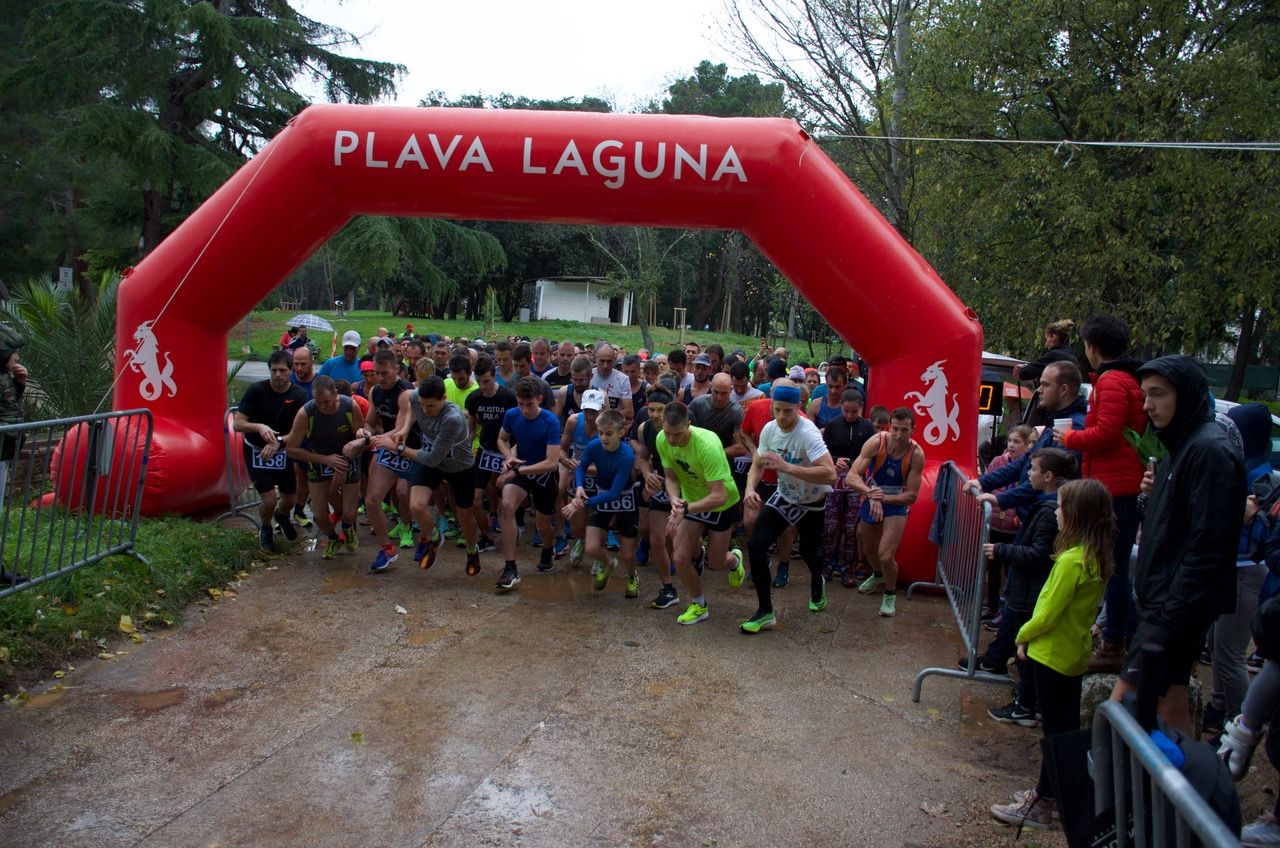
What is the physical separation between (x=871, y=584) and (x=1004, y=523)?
5.01 ft

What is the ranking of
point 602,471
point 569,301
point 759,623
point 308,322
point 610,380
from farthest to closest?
point 569,301, point 308,322, point 610,380, point 602,471, point 759,623

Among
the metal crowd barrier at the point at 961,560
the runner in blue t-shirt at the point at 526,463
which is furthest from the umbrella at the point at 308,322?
the metal crowd barrier at the point at 961,560

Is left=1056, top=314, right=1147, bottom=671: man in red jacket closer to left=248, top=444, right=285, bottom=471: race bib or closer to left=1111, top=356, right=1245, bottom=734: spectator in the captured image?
left=1111, top=356, right=1245, bottom=734: spectator

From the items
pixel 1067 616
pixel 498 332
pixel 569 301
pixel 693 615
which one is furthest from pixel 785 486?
pixel 569 301

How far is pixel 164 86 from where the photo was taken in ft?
67.1

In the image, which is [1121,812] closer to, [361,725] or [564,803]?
[564,803]

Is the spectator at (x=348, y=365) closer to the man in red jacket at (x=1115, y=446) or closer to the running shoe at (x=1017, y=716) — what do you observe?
the man in red jacket at (x=1115, y=446)

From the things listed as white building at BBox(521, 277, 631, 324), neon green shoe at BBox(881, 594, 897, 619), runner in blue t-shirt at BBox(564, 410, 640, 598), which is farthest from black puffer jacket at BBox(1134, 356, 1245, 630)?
white building at BBox(521, 277, 631, 324)

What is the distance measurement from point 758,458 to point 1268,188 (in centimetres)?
1060

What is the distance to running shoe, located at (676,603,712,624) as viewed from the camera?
7.23 meters

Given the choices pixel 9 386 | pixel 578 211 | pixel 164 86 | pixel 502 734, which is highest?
pixel 164 86

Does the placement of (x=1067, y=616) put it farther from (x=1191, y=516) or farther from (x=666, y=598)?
(x=666, y=598)

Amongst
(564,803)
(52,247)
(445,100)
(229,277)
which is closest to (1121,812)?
(564,803)

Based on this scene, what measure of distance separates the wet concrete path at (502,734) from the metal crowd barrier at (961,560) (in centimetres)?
28
